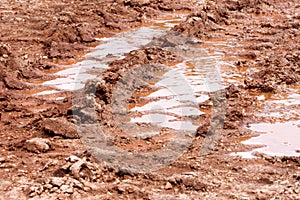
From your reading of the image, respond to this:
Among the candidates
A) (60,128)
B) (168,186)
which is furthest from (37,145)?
(168,186)

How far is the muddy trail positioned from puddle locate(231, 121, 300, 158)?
23mm

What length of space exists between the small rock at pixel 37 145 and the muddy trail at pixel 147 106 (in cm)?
2

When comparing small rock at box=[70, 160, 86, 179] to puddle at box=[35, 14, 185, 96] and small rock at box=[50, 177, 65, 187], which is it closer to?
small rock at box=[50, 177, 65, 187]

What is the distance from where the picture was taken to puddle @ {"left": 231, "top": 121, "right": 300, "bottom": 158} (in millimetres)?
6090

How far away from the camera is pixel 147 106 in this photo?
7426mm

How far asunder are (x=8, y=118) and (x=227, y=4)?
26.9ft

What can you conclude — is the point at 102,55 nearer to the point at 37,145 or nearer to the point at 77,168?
the point at 37,145

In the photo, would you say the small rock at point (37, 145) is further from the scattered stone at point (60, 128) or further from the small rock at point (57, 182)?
the small rock at point (57, 182)

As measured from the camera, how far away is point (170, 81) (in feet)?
27.5

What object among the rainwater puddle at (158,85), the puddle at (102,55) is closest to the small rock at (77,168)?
the rainwater puddle at (158,85)

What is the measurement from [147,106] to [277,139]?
1.92 meters

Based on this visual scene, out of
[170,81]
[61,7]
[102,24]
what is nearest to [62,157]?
[170,81]

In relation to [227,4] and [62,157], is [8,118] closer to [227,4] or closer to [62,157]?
[62,157]

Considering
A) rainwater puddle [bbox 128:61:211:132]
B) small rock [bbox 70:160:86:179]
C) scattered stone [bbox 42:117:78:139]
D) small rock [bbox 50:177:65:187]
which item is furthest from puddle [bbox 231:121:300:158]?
small rock [bbox 50:177:65:187]
